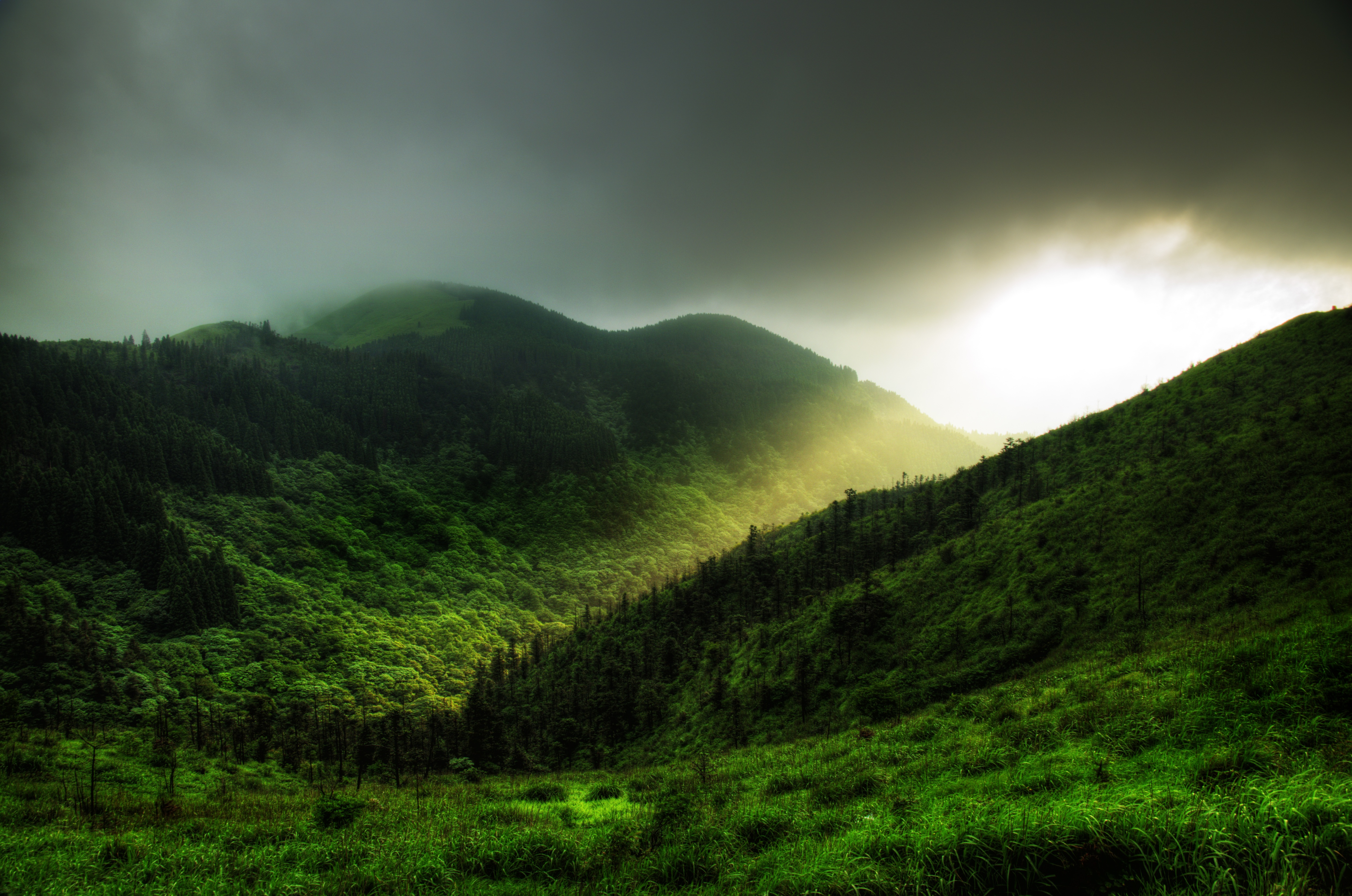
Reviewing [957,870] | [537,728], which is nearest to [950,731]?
[957,870]

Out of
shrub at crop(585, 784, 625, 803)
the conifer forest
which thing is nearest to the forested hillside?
the conifer forest

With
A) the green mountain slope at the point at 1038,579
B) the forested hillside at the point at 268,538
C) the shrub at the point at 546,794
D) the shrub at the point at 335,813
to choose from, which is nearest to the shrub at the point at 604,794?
the shrub at the point at 546,794

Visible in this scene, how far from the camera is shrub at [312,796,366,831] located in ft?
50.4

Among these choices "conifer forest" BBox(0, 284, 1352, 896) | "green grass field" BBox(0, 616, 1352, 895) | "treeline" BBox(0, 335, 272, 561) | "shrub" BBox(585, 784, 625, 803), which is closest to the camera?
"green grass field" BBox(0, 616, 1352, 895)

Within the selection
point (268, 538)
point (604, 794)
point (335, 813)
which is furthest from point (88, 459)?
point (604, 794)

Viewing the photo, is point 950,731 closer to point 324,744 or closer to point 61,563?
point 324,744

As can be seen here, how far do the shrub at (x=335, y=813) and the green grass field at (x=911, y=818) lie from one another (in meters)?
0.09

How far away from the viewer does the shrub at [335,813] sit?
50.4 feet

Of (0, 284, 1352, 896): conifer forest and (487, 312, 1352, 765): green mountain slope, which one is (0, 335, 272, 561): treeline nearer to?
(0, 284, 1352, 896): conifer forest

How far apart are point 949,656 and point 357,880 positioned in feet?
121

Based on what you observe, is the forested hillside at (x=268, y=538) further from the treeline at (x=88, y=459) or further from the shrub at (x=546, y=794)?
the shrub at (x=546, y=794)

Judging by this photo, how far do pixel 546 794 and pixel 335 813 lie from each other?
27.8ft

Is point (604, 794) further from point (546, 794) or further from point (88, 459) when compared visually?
point (88, 459)

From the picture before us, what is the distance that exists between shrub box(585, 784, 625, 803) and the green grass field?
0.15m
